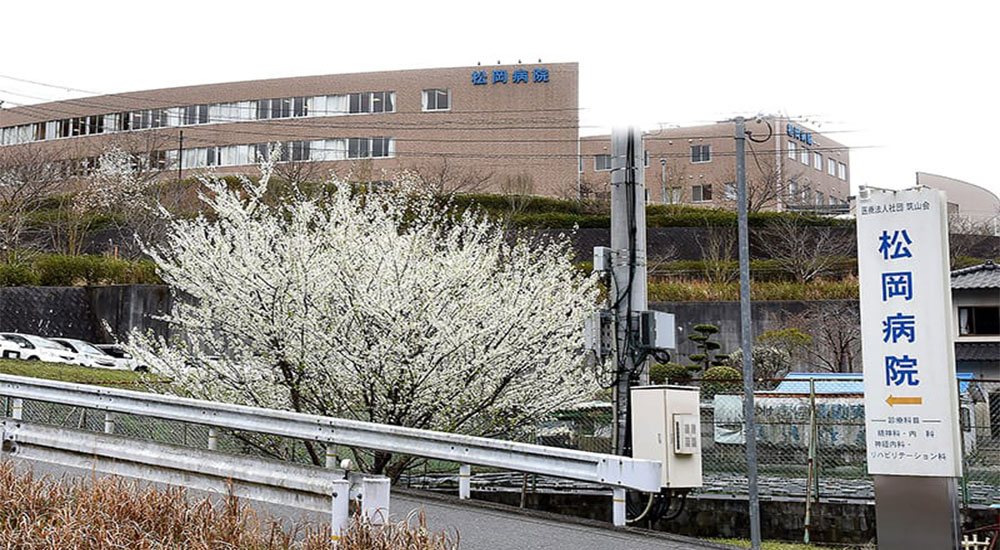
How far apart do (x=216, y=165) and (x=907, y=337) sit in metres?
54.3

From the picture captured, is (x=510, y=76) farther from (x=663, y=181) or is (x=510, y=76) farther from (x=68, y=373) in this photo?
(x=68, y=373)

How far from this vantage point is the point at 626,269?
12.7m

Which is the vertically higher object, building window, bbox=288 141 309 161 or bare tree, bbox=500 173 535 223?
building window, bbox=288 141 309 161

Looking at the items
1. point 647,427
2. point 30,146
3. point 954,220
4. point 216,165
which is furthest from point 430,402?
point 30,146

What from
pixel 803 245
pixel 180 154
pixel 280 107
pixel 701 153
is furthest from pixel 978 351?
pixel 180 154

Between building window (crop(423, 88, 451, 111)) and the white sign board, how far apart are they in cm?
4549

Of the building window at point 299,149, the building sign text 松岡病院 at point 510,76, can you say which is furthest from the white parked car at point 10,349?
the building sign text 松岡病院 at point 510,76

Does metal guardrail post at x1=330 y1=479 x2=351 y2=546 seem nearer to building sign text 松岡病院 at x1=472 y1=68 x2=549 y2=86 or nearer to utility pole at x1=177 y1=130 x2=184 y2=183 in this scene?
building sign text 松岡病院 at x1=472 y1=68 x2=549 y2=86

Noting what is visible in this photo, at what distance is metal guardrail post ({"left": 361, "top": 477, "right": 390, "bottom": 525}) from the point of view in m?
6.41

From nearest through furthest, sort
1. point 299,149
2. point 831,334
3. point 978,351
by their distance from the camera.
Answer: point 978,351 < point 831,334 < point 299,149

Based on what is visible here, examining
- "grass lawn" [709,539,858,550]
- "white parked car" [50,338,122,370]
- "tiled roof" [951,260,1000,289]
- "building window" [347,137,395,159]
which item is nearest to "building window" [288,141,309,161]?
"building window" [347,137,395,159]

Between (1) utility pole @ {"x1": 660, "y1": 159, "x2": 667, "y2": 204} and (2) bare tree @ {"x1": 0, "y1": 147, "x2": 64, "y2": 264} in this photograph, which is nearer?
(2) bare tree @ {"x1": 0, "y1": 147, "x2": 64, "y2": 264}

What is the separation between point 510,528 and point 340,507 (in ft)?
11.0

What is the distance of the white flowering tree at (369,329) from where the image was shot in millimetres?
→ 13516
